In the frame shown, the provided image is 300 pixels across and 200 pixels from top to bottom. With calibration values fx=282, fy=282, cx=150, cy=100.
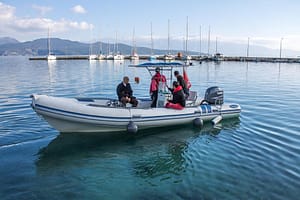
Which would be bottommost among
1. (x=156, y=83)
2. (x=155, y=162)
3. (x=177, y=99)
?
(x=155, y=162)

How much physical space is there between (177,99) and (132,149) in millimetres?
3084

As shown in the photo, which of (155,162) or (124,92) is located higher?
(124,92)

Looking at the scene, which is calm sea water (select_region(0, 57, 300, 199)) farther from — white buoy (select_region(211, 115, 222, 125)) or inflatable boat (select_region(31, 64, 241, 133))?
inflatable boat (select_region(31, 64, 241, 133))

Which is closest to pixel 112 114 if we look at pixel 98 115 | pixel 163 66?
pixel 98 115

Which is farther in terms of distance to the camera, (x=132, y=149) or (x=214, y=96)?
(x=214, y=96)

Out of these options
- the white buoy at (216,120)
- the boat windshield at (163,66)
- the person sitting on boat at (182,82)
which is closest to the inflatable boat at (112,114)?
the white buoy at (216,120)

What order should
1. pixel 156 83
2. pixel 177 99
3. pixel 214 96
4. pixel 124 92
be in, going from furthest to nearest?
pixel 214 96
pixel 156 83
pixel 177 99
pixel 124 92

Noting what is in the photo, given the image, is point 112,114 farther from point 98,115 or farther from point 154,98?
point 154,98

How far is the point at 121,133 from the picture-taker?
10383 millimetres

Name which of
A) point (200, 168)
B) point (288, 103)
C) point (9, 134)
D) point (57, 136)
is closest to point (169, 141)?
point (200, 168)

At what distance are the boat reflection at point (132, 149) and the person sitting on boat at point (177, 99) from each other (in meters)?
0.91

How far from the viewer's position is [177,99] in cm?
1111

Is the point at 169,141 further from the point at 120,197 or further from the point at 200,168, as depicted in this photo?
the point at 120,197

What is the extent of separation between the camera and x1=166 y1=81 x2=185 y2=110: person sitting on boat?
10992mm
